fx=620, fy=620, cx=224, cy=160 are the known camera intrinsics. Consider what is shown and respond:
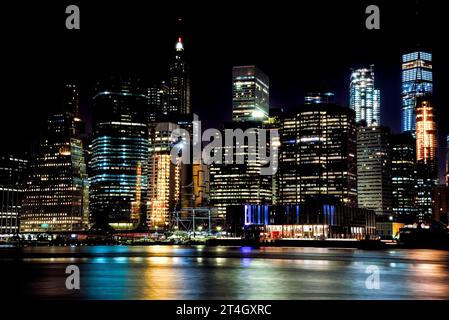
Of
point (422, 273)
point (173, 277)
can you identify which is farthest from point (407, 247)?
point (173, 277)

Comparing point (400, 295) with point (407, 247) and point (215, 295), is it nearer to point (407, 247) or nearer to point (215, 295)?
point (215, 295)

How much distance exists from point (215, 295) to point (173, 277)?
17.1m

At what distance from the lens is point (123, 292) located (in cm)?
5022
